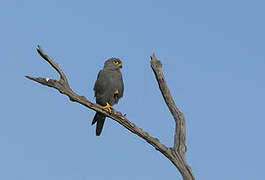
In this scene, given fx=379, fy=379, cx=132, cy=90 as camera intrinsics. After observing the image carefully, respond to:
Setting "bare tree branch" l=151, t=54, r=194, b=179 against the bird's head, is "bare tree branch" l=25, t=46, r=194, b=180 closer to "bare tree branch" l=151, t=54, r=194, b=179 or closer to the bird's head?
"bare tree branch" l=151, t=54, r=194, b=179

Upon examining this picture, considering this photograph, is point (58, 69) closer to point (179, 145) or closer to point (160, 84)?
point (160, 84)

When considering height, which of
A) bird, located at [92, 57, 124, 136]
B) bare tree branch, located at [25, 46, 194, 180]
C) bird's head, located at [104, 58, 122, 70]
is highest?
bird's head, located at [104, 58, 122, 70]

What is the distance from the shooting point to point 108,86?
9250 millimetres

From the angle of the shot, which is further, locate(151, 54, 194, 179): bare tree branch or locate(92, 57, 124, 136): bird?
locate(92, 57, 124, 136): bird

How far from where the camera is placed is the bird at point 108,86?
9250 millimetres

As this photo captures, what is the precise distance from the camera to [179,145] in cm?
733

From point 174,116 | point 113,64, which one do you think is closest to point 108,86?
point 113,64

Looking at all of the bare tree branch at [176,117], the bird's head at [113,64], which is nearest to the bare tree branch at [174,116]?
the bare tree branch at [176,117]

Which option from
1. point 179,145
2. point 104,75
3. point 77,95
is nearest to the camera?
point 179,145

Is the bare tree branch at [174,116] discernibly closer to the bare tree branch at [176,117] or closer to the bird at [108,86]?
the bare tree branch at [176,117]

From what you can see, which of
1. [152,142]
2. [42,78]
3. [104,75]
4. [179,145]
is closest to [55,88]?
[42,78]

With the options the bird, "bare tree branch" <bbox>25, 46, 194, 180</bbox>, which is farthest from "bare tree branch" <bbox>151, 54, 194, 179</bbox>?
the bird

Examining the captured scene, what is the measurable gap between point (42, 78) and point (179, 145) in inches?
122

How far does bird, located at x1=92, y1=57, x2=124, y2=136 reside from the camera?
9.25m
